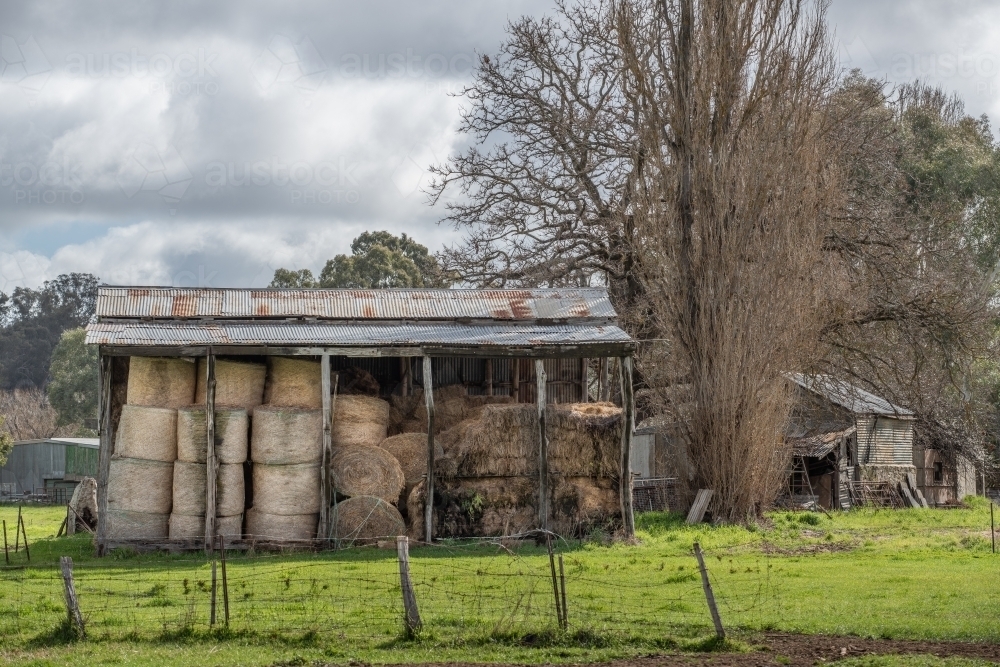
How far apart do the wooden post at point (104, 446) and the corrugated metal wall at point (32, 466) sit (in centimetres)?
3336

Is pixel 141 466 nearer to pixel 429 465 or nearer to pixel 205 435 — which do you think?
pixel 205 435

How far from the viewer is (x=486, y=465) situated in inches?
892

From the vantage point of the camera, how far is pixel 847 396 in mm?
36000

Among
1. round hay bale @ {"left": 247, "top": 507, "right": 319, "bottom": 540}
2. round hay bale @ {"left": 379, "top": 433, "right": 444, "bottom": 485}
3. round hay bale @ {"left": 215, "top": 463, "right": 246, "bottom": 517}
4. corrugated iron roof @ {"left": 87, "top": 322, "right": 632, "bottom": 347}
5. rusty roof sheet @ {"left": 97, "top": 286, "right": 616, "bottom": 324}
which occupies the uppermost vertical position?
rusty roof sheet @ {"left": 97, "top": 286, "right": 616, "bottom": 324}

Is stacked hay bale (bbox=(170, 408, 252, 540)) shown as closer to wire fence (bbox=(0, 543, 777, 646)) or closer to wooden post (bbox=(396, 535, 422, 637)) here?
wire fence (bbox=(0, 543, 777, 646))

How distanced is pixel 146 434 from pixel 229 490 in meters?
1.72

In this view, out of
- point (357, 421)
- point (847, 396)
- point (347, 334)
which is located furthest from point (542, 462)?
point (847, 396)

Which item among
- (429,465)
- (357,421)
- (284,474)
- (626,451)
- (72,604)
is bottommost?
(72,604)

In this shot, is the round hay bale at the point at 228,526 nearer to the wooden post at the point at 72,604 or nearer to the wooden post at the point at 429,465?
the wooden post at the point at 429,465

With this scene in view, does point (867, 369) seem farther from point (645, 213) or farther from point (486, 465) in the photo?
point (486, 465)

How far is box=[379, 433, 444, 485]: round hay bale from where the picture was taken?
76.1 ft

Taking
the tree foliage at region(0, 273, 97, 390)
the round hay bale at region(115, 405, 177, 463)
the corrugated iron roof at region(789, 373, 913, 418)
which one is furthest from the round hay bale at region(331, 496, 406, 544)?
the tree foliage at region(0, 273, 97, 390)

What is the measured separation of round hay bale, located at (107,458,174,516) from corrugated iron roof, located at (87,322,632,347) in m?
2.09

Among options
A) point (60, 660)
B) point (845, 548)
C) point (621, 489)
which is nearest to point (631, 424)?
point (621, 489)
